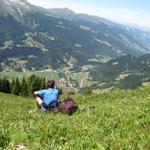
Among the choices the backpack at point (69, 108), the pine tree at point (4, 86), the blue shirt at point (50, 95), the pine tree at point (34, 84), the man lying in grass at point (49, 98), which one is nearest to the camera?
the backpack at point (69, 108)

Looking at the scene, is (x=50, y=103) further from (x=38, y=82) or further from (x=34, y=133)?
(x=38, y=82)

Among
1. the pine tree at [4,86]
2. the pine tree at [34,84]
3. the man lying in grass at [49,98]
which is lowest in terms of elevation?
the pine tree at [4,86]

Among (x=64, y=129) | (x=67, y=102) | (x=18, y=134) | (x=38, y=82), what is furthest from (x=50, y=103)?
(x=38, y=82)

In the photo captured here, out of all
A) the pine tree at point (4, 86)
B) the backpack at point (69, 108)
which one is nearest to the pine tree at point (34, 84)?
the pine tree at point (4, 86)

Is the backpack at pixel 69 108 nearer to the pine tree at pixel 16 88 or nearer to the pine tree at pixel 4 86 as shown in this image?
the pine tree at pixel 16 88

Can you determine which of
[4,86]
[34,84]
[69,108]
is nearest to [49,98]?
[69,108]

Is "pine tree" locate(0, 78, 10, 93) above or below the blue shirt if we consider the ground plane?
below

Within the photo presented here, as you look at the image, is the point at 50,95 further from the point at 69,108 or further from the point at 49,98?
the point at 69,108

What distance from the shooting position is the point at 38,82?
142 m

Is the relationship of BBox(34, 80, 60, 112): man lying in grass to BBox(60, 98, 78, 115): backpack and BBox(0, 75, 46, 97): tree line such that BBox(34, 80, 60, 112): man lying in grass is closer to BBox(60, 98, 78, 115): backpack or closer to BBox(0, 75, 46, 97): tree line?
BBox(60, 98, 78, 115): backpack

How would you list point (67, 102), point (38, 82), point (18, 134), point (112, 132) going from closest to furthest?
point (18, 134)
point (112, 132)
point (67, 102)
point (38, 82)

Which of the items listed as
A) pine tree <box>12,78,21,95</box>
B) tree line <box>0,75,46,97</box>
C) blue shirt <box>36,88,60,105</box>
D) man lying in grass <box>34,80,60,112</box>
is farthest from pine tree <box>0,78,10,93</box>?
blue shirt <box>36,88,60,105</box>

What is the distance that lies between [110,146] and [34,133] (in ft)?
8.28

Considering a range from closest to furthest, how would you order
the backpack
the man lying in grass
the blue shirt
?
the backpack < the man lying in grass < the blue shirt
